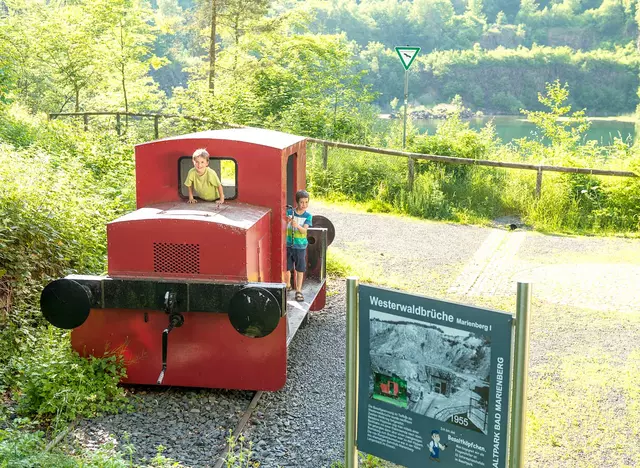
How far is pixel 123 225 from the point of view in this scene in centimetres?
624

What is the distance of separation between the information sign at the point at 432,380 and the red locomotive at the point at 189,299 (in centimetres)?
189

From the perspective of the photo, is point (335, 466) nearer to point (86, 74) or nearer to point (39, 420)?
point (39, 420)

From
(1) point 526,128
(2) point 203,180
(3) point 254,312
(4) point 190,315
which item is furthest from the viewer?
(1) point 526,128

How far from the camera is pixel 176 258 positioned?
6.21 meters

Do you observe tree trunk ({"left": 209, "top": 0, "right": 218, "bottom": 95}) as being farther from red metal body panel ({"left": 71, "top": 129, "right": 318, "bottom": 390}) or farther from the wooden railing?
red metal body panel ({"left": 71, "top": 129, "right": 318, "bottom": 390})

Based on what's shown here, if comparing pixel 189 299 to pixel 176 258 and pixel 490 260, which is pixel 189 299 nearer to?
pixel 176 258

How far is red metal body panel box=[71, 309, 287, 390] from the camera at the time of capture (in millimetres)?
6320

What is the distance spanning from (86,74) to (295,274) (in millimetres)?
22227

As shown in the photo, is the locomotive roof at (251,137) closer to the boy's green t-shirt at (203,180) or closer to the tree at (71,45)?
the boy's green t-shirt at (203,180)

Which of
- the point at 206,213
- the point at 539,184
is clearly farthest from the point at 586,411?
the point at 539,184

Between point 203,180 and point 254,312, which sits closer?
point 254,312

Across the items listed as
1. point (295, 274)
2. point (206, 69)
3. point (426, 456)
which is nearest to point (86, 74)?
point (206, 69)

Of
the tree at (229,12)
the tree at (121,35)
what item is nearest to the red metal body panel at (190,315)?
the tree at (121,35)

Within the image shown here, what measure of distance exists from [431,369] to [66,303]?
336cm
